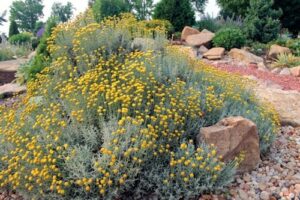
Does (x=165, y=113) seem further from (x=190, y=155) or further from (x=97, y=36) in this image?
(x=97, y=36)

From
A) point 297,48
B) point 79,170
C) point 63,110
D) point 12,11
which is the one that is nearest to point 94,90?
point 63,110

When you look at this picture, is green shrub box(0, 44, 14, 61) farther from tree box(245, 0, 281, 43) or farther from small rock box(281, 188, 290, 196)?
small rock box(281, 188, 290, 196)

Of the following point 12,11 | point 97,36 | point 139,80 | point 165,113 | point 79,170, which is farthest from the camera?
point 12,11

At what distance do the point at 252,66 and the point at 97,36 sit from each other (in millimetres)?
5241

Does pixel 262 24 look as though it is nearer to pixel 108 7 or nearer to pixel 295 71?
pixel 295 71

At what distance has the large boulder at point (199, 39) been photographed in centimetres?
1114

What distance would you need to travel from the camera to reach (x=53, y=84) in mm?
4531

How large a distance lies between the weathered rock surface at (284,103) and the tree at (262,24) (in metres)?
6.45

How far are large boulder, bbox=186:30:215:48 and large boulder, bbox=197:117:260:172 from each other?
7668mm

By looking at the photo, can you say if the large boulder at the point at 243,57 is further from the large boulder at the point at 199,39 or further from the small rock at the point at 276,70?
the large boulder at the point at 199,39

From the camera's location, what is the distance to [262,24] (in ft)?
41.1

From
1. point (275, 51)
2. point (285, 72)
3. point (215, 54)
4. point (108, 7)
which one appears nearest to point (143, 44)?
point (215, 54)

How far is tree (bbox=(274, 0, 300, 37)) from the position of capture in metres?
16.3

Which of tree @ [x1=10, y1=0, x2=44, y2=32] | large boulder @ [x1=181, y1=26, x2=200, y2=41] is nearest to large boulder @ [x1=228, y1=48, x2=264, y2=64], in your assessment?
large boulder @ [x1=181, y1=26, x2=200, y2=41]
